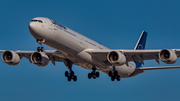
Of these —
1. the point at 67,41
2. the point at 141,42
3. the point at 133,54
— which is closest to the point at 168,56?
the point at 133,54

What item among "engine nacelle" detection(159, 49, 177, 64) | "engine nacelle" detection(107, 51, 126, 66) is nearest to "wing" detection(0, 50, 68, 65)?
"engine nacelle" detection(107, 51, 126, 66)

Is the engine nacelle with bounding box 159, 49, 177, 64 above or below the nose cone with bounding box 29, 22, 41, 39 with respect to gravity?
below

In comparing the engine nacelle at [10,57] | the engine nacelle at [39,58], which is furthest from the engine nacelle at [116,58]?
the engine nacelle at [10,57]

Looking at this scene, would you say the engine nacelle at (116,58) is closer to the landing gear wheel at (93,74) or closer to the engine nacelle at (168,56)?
the engine nacelle at (168,56)

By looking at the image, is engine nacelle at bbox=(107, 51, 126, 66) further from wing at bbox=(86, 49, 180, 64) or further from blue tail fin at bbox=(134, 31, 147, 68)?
blue tail fin at bbox=(134, 31, 147, 68)

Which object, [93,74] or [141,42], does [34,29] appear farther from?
[141,42]

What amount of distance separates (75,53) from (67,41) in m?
2.14

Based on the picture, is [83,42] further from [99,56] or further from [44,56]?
[44,56]

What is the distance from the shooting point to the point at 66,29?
3497 cm

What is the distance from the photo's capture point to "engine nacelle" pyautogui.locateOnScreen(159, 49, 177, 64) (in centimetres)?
3425

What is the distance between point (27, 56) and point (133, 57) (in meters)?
13.7

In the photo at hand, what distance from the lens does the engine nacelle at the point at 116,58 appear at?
35.5m

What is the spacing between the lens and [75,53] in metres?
35.9

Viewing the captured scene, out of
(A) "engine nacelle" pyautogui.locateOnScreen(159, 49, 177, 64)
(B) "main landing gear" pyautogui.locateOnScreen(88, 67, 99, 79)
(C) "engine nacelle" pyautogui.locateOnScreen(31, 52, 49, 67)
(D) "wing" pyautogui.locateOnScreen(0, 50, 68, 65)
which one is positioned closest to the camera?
(A) "engine nacelle" pyautogui.locateOnScreen(159, 49, 177, 64)
